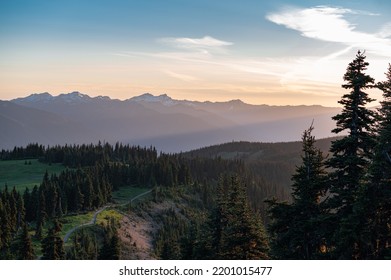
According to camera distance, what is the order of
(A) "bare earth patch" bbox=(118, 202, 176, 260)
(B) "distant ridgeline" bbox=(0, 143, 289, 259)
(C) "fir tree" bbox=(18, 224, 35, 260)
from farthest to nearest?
(A) "bare earth patch" bbox=(118, 202, 176, 260) < (B) "distant ridgeline" bbox=(0, 143, 289, 259) < (C) "fir tree" bbox=(18, 224, 35, 260)

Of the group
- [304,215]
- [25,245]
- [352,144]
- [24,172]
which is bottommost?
[24,172]

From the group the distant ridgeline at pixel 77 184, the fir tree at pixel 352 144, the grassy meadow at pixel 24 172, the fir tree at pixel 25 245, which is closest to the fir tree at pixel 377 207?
the fir tree at pixel 352 144

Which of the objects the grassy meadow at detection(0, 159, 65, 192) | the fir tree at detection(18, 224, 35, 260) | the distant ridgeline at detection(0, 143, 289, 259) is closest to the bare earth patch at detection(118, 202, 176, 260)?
the distant ridgeline at detection(0, 143, 289, 259)

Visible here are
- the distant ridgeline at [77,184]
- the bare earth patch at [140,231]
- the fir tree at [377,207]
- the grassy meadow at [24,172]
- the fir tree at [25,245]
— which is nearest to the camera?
the fir tree at [377,207]

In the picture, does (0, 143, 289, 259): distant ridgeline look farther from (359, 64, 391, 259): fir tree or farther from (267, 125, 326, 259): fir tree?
(359, 64, 391, 259): fir tree

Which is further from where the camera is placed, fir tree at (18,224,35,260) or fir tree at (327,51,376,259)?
fir tree at (18,224,35,260)

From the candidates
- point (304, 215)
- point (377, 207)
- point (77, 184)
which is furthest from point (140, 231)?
point (377, 207)

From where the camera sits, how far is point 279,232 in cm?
2417

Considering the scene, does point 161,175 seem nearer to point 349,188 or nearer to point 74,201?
point 74,201

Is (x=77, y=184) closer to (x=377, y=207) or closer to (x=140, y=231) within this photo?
(x=140, y=231)

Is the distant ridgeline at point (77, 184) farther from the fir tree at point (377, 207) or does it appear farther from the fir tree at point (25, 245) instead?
the fir tree at point (377, 207)

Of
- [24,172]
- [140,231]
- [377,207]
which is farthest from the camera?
[24,172]
